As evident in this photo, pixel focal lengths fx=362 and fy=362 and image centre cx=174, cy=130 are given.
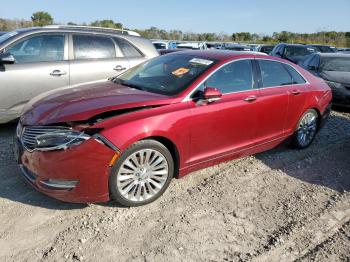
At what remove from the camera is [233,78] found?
4520 mm

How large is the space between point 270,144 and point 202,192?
1.53m

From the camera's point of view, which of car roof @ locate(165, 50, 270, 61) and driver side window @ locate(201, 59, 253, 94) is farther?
car roof @ locate(165, 50, 270, 61)

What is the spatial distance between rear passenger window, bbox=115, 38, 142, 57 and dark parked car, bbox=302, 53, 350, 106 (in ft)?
16.7

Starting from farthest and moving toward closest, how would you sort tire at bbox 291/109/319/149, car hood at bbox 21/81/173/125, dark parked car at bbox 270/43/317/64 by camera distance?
dark parked car at bbox 270/43/317/64
tire at bbox 291/109/319/149
car hood at bbox 21/81/173/125

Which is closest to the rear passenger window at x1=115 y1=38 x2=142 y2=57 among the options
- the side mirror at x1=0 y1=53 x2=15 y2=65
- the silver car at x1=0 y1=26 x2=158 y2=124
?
the silver car at x1=0 y1=26 x2=158 y2=124

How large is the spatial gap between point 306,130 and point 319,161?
64cm

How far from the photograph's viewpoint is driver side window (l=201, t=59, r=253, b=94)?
4.28 m

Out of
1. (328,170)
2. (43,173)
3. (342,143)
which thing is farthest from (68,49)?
(342,143)

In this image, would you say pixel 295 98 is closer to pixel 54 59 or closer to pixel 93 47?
pixel 93 47

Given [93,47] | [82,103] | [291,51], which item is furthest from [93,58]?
[291,51]

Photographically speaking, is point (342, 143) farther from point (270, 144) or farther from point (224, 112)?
point (224, 112)

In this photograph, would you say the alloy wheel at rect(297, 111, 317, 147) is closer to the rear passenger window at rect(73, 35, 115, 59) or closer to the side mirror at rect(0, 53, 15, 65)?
the rear passenger window at rect(73, 35, 115, 59)

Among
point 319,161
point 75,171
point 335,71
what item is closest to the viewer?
point 75,171

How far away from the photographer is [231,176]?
465 centimetres
